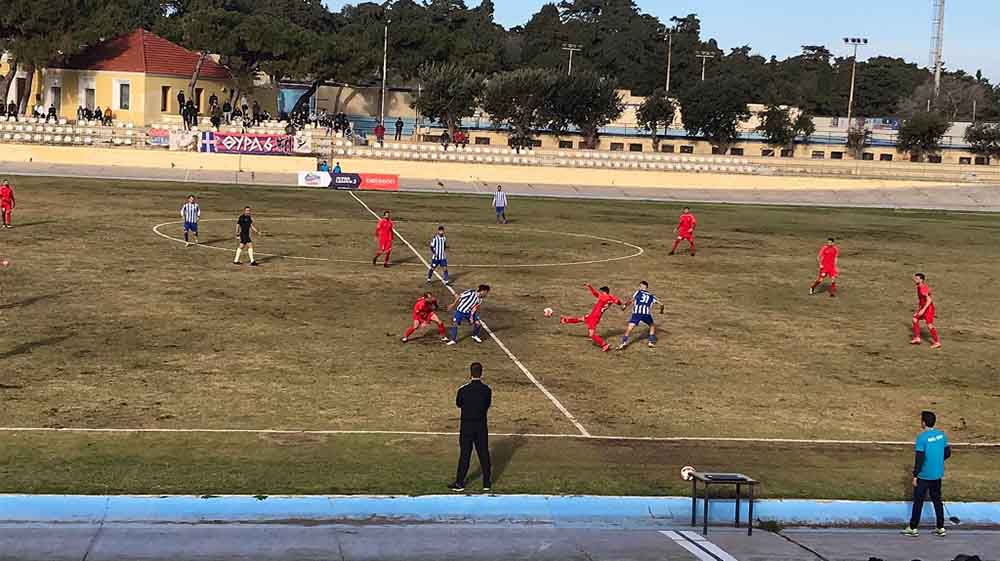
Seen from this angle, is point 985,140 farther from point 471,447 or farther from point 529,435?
point 471,447

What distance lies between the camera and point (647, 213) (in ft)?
208

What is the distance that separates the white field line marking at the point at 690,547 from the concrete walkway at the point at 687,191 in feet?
163

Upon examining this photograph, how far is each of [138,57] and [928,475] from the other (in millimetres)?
82362

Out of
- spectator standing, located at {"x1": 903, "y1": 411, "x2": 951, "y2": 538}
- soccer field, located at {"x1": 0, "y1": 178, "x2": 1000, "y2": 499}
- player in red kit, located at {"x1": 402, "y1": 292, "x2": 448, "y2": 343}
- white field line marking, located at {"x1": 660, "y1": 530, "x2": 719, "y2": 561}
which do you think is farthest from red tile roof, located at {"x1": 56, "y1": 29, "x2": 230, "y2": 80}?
spectator standing, located at {"x1": 903, "y1": 411, "x2": 951, "y2": 538}

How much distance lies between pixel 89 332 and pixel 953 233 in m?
44.8

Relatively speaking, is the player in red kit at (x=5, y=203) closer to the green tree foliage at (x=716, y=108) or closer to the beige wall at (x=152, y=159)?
the beige wall at (x=152, y=159)

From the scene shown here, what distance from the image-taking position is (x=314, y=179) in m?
69.7

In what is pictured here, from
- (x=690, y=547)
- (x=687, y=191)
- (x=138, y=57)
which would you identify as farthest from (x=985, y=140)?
(x=690, y=547)

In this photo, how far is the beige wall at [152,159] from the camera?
7119 centimetres

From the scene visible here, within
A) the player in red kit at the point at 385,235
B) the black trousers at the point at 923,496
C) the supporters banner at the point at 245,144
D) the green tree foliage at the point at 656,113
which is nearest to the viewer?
the black trousers at the point at 923,496

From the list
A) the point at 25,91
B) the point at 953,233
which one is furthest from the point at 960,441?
the point at 25,91

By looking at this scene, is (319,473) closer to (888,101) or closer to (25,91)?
(25,91)

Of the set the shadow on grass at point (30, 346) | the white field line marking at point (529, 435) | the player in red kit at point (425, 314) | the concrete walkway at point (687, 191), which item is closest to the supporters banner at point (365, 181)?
the concrete walkway at point (687, 191)

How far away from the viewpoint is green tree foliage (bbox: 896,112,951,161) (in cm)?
10506
